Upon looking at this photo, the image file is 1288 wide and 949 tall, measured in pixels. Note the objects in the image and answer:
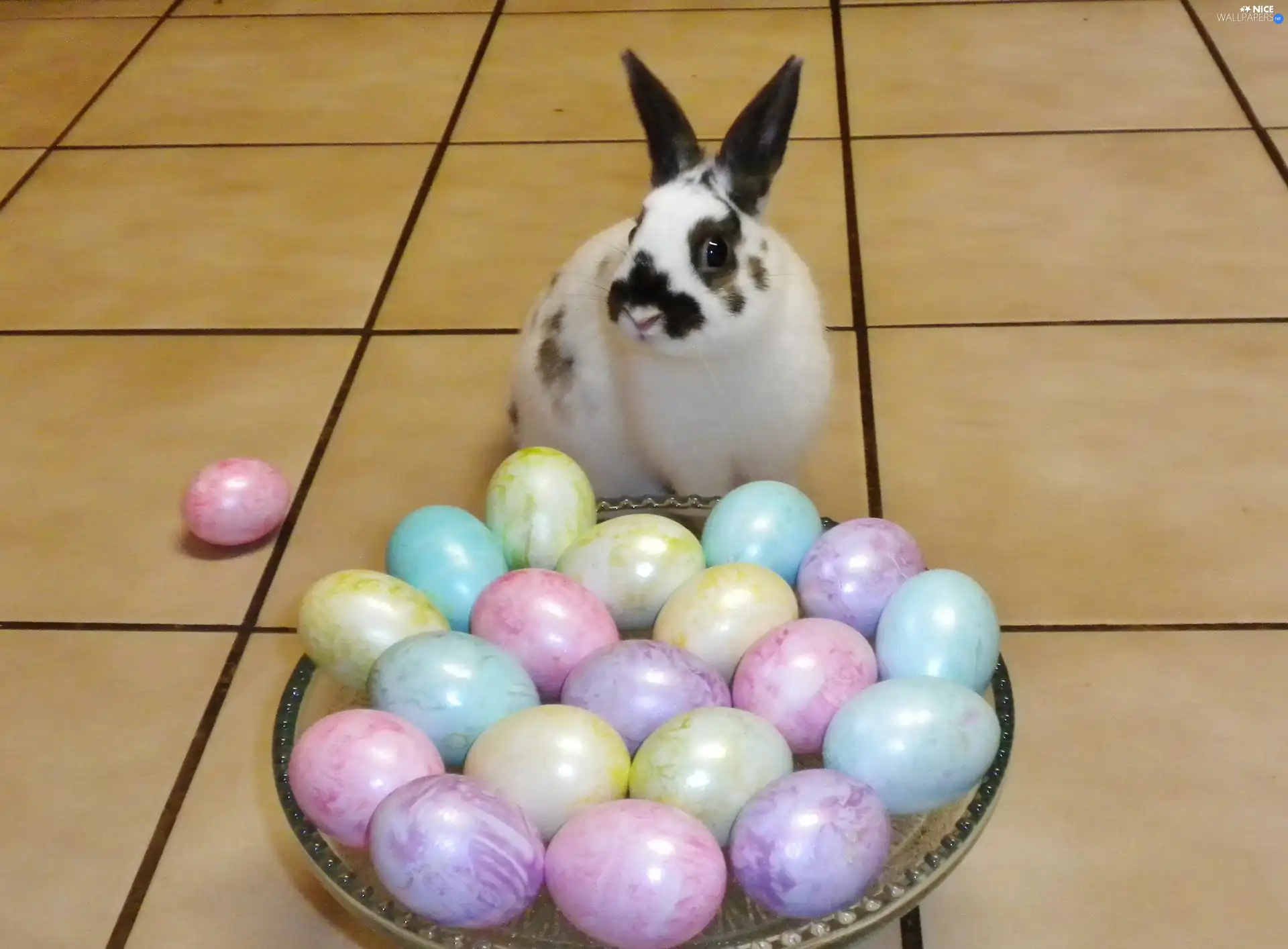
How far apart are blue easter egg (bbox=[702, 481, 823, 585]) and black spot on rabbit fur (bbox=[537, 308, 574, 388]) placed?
26 centimetres

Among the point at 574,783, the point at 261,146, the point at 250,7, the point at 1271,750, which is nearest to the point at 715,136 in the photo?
the point at 261,146

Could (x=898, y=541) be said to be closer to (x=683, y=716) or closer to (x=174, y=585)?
(x=683, y=716)

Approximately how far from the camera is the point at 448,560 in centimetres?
96

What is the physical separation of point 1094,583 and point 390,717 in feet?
2.06

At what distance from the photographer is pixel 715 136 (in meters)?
1.87

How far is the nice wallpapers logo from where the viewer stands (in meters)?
2.10

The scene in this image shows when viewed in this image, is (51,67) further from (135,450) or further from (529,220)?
(135,450)

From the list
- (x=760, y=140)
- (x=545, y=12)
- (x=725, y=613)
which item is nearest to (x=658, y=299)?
(x=760, y=140)

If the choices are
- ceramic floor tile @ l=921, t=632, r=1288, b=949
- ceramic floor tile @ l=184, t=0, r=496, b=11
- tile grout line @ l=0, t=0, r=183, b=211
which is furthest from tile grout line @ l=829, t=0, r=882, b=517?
tile grout line @ l=0, t=0, r=183, b=211

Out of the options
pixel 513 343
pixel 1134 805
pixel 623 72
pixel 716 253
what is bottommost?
pixel 1134 805

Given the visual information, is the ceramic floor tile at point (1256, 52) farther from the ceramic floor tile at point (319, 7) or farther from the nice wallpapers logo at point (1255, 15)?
the ceramic floor tile at point (319, 7)

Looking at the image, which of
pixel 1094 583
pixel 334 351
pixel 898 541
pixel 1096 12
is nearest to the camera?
pixel 898 541

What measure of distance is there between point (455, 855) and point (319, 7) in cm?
191

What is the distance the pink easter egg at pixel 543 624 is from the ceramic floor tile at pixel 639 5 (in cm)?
154
